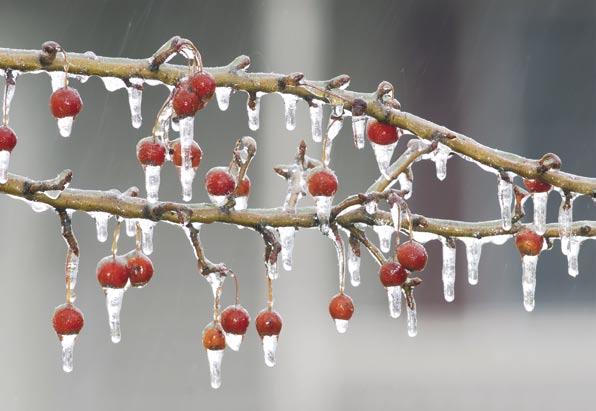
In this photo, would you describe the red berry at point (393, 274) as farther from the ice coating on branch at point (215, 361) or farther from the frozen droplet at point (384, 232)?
the ice coating on branch at point (215, 361)

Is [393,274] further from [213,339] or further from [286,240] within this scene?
[213,339]

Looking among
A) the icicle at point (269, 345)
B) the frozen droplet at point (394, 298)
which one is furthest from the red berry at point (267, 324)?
the frozen droplet at point (394, 298)

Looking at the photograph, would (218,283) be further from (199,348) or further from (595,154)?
(595,154)

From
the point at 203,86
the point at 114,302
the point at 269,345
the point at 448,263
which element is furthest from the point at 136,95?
the point at 448,263

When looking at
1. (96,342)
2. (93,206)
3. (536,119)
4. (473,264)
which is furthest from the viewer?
(536,119)

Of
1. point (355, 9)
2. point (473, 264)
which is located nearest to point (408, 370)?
point (355, 9)

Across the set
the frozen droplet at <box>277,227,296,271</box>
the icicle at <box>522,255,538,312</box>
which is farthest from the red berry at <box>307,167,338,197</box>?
the icicle at <box>522,255,538,312</box>
